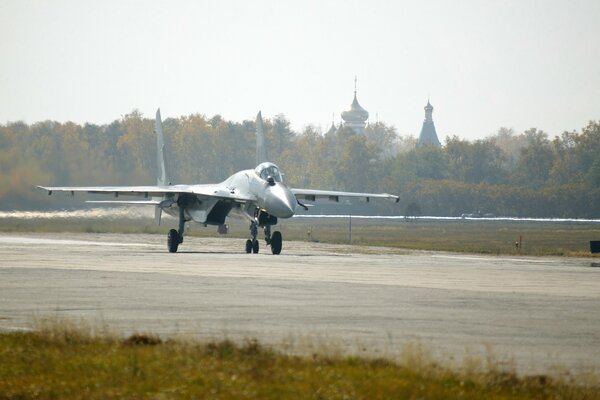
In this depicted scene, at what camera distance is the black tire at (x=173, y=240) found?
161 ft

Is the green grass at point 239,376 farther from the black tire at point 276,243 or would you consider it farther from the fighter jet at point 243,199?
the black tire at point 276,243

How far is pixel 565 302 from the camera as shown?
79.0 feet

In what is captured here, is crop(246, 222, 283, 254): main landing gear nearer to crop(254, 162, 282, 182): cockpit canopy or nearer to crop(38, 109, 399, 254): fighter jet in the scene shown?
crop(38, 109, 399, 254): fighter jet

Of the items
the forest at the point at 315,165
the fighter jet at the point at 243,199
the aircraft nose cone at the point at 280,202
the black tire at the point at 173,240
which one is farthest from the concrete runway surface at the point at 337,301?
the forest at the point at 315,165

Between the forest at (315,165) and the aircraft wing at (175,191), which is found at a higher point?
the forest at (315,165)

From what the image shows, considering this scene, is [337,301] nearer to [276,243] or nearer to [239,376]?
[239,376]

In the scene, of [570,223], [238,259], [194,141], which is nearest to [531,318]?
[238,259]

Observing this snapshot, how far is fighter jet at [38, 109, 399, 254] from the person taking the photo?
46.3m

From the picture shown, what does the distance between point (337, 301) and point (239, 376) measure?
10464mm

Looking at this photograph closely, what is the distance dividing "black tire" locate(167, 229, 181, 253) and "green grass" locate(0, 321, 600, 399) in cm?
3326

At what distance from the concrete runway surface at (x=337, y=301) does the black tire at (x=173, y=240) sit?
18.9 feet

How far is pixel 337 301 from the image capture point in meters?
23.7

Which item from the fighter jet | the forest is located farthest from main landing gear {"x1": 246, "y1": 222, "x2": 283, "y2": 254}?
the forest

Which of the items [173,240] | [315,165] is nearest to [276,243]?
[173,240]
